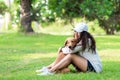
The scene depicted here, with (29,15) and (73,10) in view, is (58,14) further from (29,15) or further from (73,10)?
(29,15)

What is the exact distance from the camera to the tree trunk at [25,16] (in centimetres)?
3233

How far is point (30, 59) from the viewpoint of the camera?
16031 mm

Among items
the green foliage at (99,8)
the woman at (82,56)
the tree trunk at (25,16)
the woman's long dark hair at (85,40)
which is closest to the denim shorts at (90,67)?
the woman at (82,56)

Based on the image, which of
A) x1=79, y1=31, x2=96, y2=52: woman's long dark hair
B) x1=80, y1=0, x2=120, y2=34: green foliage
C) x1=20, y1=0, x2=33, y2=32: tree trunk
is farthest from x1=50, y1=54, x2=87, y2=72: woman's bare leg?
x1=80, y1=0, x2=120, y2=34: green foliage

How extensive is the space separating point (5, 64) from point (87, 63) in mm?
3966

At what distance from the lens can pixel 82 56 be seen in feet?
37.7

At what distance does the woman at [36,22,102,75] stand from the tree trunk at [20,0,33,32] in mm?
21149

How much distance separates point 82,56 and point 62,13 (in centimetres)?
2685

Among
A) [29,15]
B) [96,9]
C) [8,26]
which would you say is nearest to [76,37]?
[29,15]

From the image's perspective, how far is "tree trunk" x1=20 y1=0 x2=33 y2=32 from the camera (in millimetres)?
32325

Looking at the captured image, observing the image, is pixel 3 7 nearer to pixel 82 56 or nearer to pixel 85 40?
pixel 82 56

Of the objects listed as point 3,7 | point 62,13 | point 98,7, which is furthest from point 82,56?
point 3,7

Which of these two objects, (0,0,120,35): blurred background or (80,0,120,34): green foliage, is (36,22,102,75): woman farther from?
(80,0,120,34): green foliage

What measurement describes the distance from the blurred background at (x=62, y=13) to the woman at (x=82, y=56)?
2115 centimetres
